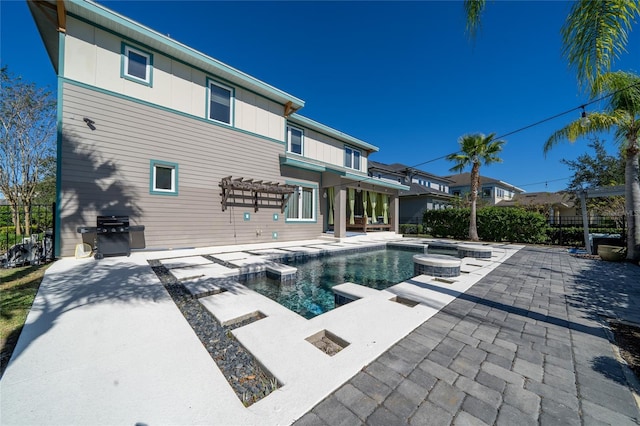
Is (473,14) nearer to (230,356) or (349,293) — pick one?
(349,293)

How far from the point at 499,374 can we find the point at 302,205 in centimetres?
974

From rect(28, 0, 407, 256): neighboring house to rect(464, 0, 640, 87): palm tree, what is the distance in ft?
25.1

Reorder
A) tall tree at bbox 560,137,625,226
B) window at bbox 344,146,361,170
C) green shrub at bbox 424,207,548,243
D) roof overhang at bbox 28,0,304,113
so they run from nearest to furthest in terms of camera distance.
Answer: roof overhang at bbox 28,0,304,113 → green shrub at bbox 424,207,548,243 → window at bbox 344,146,361,170 → tall tree at bbox 560,137,625,226

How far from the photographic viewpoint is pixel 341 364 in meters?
1.93

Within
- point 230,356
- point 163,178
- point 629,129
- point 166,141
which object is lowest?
point 230,356

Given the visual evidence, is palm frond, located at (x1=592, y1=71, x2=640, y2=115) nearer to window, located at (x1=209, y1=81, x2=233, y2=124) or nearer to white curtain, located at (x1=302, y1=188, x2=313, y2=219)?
white curtain, located at (x1=302, y1=188, x2=313, y2=219)

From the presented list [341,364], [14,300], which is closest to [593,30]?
[341,364]

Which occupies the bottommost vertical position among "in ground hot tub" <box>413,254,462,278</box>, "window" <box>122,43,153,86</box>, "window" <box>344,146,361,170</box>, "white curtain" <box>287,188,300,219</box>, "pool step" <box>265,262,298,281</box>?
"pool step" <box>265,262,298,281</box>

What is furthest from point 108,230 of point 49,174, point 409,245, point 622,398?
point 49,174

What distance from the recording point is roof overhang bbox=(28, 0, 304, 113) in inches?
231

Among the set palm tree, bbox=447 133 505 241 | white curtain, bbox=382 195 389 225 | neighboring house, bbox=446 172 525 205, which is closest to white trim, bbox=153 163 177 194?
white curtain, bbox=382 195 389 225

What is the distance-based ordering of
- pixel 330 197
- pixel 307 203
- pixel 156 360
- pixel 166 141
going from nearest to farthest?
pixel 156 360 → pixel 166 141 → pixel 307 203 → pixel 330 197

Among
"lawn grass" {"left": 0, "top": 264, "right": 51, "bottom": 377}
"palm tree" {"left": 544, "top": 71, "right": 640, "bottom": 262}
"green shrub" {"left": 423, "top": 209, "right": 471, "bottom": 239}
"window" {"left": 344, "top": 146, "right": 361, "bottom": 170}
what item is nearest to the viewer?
"lawn grass" {"left": 0, "top": 264, "right": 51, "bottom": 377}

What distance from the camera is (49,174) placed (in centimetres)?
1517
